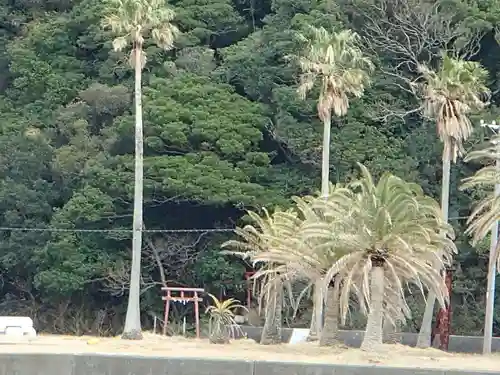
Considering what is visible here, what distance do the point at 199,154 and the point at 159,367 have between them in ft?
96.0

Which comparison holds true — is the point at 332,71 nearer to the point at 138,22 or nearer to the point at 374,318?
the point at 138,22

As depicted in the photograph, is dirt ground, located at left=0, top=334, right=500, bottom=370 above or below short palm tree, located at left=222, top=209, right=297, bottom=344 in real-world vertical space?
below

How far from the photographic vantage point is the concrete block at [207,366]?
86.8 feet

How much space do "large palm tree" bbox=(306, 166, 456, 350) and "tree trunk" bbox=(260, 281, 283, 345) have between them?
6732mm

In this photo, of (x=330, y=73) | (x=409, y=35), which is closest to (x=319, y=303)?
(x=330, y=73)

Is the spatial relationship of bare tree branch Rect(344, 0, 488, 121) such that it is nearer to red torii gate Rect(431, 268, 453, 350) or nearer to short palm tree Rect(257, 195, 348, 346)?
red torii gate Rect(431, 268, 453, 350)

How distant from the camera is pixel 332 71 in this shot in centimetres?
4644

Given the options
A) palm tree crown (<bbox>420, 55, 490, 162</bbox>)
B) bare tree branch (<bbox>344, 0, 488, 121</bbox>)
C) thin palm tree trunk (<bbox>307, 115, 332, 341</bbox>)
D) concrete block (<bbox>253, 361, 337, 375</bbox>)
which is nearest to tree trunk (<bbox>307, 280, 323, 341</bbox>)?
thin palm tree trunk (<bbox>307, 115, 332, 341</bbox>)

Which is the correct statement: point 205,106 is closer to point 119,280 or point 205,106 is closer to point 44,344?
point 119,280

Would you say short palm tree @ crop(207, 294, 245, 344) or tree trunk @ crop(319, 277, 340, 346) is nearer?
tree trunk @ crop(319, 277, 340, 346)

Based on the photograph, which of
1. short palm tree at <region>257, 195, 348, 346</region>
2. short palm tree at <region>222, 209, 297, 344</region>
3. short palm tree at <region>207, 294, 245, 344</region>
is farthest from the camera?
short palm tree at <region>207, 294, 245, 344</region>

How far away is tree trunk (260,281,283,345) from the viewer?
41.4 meters

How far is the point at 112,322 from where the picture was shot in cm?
5662

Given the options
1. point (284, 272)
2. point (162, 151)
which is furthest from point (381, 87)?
point (284, 272)
